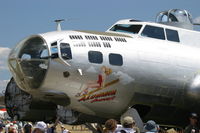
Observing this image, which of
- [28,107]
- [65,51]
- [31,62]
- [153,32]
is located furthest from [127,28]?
[28,107]

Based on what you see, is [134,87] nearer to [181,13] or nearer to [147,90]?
[147,90]

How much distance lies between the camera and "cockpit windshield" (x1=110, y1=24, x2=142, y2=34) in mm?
14226

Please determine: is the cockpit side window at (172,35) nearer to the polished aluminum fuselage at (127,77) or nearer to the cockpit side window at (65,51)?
the polished aluminum fuselage at (127,77)

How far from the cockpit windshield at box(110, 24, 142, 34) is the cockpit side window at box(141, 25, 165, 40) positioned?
239 mm

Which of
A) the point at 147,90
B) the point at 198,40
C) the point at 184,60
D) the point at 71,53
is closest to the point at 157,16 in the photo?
the point at 198,40

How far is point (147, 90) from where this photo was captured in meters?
12.9

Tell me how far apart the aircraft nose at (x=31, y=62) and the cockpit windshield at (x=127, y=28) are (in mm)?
3617

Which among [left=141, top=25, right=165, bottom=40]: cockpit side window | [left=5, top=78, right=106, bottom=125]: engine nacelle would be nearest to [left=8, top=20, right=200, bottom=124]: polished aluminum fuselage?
[left=141, top=25, right=165, bottom=40]: cockpit side window

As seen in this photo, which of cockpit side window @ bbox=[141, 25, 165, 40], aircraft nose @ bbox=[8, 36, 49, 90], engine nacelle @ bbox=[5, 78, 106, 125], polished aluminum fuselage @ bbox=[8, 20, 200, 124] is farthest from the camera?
engine nacelle @ bbox=[5, 78, 106, 125]

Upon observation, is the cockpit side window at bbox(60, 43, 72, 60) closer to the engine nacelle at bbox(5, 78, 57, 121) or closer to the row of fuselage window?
the row of fuselage window

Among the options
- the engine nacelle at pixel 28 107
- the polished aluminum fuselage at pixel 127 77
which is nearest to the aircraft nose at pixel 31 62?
the polished aluminum fuselage at pixel 127 77

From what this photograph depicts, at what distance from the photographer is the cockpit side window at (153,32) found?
46.0ft

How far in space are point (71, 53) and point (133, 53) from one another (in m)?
2.05

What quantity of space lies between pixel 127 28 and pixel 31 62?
418 centimetres
